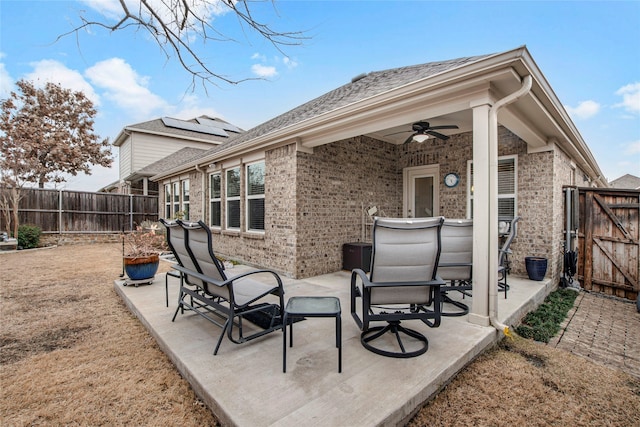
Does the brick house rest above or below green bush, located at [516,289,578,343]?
above

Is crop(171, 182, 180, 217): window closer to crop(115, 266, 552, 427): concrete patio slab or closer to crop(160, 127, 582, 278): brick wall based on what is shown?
crop(160, 127, 582, 278): brick wall

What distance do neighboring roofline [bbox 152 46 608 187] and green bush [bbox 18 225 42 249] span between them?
374 inches

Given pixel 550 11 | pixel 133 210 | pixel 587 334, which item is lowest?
pixel 587 334

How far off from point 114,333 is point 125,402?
1.62 m

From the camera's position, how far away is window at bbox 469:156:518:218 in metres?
6.12

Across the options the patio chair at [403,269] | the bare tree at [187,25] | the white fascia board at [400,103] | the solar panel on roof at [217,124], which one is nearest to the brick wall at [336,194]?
the white fascia board at [400,103]

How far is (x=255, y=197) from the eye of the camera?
720cm

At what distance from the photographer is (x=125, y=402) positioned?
2.23 m

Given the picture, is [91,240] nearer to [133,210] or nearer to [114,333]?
[133,210]

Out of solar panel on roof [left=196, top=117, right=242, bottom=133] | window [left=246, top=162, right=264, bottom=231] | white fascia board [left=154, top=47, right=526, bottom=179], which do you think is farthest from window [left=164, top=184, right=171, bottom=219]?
solar panel on roof [left=196, top=117, right=242, bottom=133]

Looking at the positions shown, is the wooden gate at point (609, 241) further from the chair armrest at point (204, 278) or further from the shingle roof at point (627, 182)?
the shingle roof at point (627, 182)

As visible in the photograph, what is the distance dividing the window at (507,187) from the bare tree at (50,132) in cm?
1870

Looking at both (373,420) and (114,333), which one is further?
(114,333)

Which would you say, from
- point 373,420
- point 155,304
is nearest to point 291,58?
point 373,420
